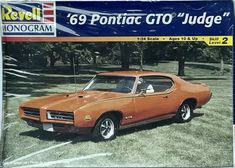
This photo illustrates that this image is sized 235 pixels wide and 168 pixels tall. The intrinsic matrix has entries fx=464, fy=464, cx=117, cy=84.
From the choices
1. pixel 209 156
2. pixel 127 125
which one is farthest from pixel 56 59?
pixel 209 156

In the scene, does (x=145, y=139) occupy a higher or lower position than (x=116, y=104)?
lower

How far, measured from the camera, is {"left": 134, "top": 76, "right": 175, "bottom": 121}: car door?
6.62 metres

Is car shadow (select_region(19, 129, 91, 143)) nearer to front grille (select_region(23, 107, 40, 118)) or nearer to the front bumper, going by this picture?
the front bumper

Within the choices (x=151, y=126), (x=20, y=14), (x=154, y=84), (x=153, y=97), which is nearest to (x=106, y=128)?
(x=151, y=126)

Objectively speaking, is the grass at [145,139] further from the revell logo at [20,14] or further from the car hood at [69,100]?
the revell logo at [20,14]

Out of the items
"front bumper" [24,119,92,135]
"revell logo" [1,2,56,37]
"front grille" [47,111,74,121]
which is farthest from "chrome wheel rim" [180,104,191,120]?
"revell logo" [1,2,56,37]

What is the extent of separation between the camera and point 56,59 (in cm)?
666

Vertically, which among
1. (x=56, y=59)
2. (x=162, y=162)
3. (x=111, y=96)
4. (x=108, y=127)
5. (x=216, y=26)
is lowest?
(x=162, y=162)

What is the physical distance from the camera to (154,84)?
6.77 metres

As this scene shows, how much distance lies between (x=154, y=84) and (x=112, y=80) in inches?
24.4

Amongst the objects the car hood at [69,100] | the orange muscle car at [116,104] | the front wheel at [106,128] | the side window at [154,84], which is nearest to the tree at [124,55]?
the orange muscle car at [116,104]

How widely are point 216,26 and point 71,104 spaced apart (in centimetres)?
234

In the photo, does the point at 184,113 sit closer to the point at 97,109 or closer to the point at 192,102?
the point at 192,102

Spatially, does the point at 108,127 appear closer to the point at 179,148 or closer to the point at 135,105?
the point at 135,105
